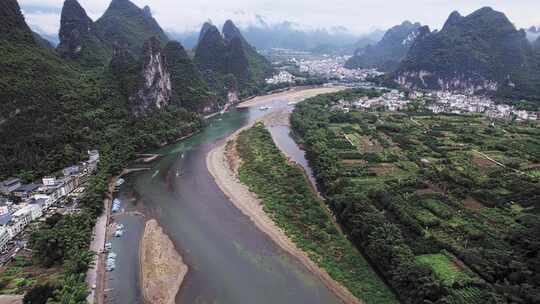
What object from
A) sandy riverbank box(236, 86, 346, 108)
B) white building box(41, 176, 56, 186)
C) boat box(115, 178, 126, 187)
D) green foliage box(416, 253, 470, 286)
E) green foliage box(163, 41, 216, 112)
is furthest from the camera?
sandy riverbank box(236, 86, 346, 108)

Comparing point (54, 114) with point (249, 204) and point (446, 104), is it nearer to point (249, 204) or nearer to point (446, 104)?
point (249, 204)

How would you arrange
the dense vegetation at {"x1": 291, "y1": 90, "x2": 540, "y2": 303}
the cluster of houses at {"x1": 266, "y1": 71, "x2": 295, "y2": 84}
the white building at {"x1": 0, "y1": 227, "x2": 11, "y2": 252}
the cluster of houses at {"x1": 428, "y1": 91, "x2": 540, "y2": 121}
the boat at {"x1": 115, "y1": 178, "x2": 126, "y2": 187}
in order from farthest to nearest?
1. the cluster of houses at {"x1": 266, "y1": 71, "x2": 295, "y2": 84}
2. the cluster of houses at {"x1": 428, "y1": 91, "x2": 540, "y2": 121}
3. the boat at {"x1": 115, "y1": 178, "x2": 126, "y2": 187}
4. the white building at {"x1": 0, "y1": 227, "x2": 11, "y2": 252}
5. the dense vegetation at {"x1": 291, "y1": 90, "x2": 540, "y2": 303}

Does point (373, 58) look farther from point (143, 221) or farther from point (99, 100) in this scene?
point (143, 221)

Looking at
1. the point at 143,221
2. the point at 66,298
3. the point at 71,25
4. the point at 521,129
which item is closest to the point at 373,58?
the point at 521,129

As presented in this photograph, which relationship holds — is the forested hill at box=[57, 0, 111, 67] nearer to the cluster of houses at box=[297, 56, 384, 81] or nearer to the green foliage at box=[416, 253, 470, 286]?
the green foliage at box=[416, 253, 470, 286]

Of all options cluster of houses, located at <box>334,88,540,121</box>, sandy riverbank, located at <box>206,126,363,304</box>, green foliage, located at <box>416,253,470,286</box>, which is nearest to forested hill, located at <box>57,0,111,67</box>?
sandy riverbank, located at <box>206,126,363,304</box>

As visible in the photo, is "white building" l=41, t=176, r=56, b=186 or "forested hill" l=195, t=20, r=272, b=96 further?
"forested hill" l=195, t=20, r=272, b=96

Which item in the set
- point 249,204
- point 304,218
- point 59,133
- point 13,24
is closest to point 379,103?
point 249,204
